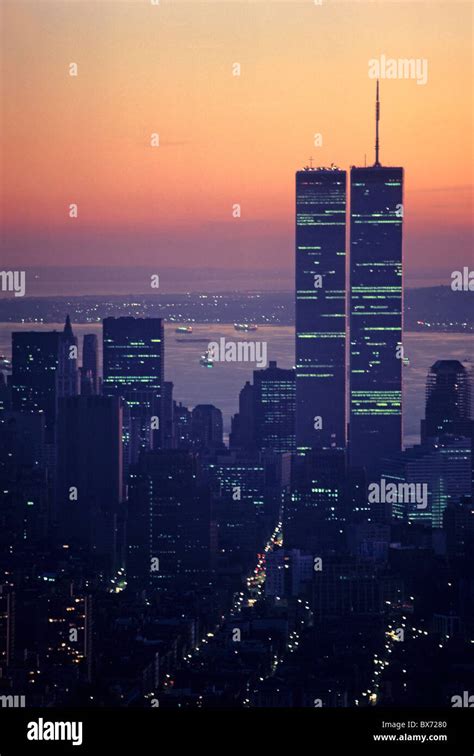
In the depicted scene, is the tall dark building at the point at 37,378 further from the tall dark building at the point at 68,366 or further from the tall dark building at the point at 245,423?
the tall dark building at the point at 245,423

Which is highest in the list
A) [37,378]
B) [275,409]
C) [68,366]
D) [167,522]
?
[68,366]

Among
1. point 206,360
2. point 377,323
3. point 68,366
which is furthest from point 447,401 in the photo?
point 68,366

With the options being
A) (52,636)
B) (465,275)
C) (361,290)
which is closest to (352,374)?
(361,290)

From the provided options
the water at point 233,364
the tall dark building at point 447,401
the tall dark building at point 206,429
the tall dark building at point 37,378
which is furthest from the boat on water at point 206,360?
the tall dark building at point 447,401

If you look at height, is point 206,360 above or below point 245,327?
below

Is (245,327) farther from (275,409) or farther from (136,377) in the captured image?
(275,409)

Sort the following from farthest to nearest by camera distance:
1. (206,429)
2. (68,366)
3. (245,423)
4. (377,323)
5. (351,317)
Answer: (351,317) < (377,323) < (245,423) < (206,429) < (68,366)

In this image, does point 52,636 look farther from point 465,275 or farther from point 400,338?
point 400,338
